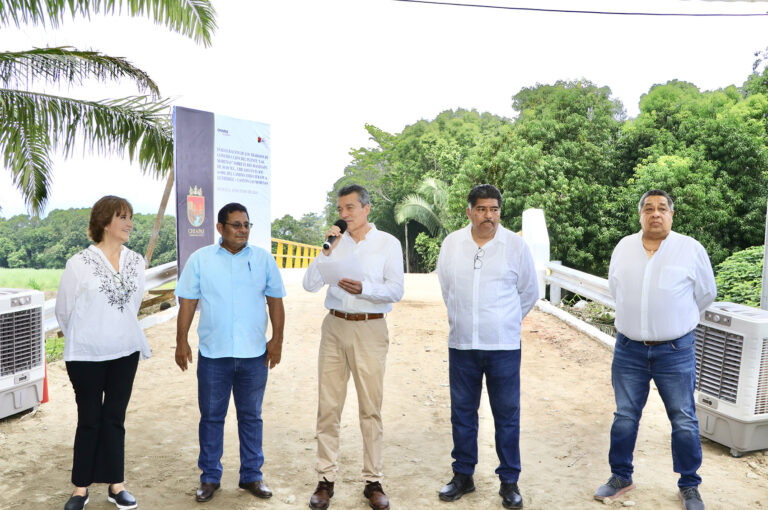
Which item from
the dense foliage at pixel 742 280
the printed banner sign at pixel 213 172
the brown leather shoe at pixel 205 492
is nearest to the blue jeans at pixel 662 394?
the brown leather shoe at pixel 205 492

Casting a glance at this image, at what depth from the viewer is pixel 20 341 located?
5535 millimetres

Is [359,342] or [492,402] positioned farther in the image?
[492,402]

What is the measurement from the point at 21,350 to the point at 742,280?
1426cm

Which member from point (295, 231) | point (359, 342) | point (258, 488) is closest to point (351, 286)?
point (359, 342)

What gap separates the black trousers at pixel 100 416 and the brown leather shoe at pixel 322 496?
3.93 ft

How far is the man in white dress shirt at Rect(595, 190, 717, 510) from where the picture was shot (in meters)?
4.03

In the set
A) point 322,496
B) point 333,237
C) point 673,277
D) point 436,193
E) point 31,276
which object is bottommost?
point 31,276

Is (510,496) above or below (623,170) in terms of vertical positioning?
below

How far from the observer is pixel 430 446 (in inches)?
207

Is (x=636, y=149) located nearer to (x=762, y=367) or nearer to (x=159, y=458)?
(x=762, y=367)

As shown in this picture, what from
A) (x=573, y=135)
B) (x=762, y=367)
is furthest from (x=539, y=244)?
(x=573, y=135)

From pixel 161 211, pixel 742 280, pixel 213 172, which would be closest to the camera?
pixel 213 172

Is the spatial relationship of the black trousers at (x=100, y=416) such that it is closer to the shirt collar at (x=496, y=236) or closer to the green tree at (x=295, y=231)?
the shirt collar at (x=496, y=236)

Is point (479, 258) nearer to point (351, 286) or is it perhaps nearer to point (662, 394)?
point (351, 286)
